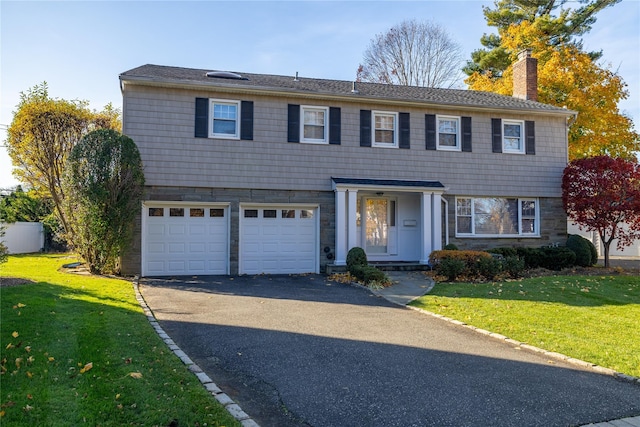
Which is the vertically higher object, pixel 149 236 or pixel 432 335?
pixel 149 236

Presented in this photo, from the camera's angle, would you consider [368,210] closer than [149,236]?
No

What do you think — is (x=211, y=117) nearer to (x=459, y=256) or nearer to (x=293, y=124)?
(x=293, y=124)

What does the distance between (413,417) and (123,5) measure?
9393 mm

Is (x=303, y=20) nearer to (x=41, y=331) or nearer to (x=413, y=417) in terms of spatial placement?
(x=41, y=331)

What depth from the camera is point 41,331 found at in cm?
569

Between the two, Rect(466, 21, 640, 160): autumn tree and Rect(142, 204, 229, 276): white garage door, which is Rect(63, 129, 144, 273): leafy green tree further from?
Rect(466, 21, 640, 160): autumn tree

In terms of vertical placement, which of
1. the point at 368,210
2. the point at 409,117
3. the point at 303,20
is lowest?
the point at 368,210

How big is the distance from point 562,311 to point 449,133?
28.7 ft

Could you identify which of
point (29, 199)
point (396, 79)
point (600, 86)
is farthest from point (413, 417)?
point (396, 79)

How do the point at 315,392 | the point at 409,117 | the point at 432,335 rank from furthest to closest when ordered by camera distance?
1. the point at 409,117
2. the point at 432,335
3. the point at 315,392

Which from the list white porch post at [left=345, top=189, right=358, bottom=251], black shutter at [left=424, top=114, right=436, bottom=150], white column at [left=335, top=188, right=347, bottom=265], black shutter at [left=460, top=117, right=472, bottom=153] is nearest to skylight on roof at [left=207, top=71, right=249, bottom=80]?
white column at [left=335, top=188, right=347, bottom=265]

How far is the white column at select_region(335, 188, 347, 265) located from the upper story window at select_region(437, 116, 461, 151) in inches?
173

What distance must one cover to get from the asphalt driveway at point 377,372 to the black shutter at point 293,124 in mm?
7076

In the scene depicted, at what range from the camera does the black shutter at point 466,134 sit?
1562cm
